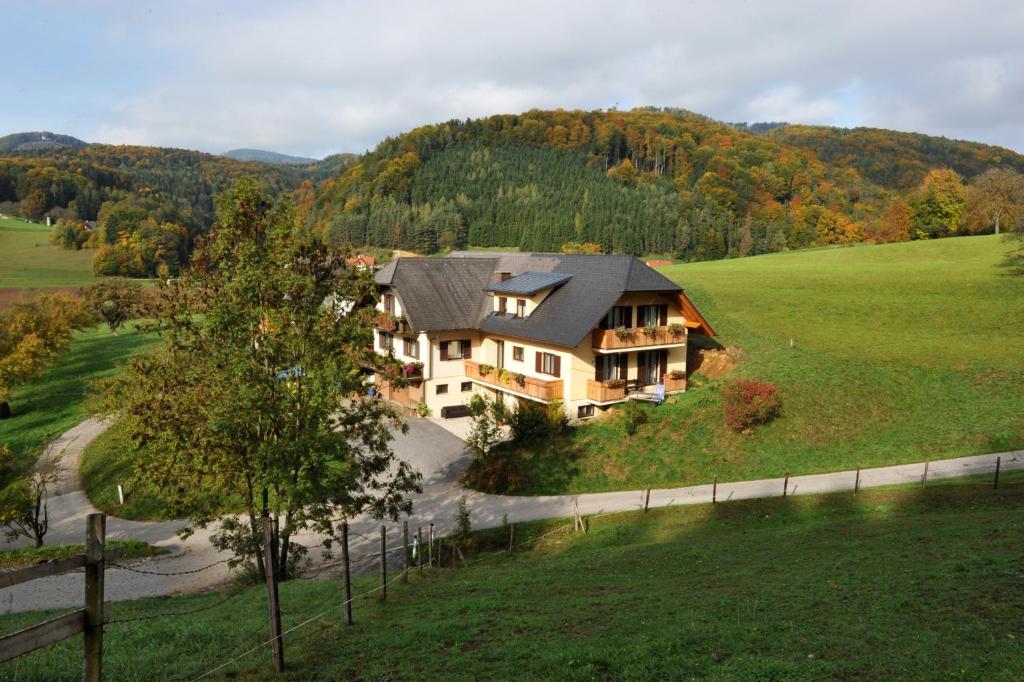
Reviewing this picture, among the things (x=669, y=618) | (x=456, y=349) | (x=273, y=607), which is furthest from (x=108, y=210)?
(x=669, y=618)

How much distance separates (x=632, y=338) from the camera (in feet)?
109

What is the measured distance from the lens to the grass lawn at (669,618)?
8898mm

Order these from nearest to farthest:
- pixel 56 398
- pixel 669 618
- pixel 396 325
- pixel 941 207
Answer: pixel 669 618, pixel 396 325, pixel 56 398, pixel 941 207

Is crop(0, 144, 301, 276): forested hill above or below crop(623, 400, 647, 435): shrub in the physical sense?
above

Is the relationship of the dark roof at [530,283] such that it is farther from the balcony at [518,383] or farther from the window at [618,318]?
the balcony at [518,383]

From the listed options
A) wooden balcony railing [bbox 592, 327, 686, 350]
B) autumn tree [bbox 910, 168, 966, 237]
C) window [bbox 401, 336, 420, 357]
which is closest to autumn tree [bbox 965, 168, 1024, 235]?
autumn tree [bbox 910, 168, 966, 237]

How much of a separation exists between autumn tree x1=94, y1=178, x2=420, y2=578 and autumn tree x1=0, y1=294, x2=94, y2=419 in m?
31.7

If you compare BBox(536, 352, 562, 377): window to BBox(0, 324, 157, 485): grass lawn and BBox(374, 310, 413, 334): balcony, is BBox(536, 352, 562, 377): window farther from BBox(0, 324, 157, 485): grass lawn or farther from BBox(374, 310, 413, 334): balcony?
BBox(0, 324, 157, 485): grass lawn

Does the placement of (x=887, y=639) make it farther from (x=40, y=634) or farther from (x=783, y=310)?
(x=783, y=310)

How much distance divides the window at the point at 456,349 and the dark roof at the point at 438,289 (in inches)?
49.1

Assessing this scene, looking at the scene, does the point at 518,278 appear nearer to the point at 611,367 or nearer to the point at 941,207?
the point at 611,367

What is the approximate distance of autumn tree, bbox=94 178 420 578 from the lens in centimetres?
1491

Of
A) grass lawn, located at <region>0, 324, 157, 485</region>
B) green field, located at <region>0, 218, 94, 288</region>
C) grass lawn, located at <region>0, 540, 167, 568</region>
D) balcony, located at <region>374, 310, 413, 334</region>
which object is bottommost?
→ grass lawn, located at <region>0, 540, 167, 568</region>

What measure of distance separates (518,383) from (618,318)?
6.48 m
